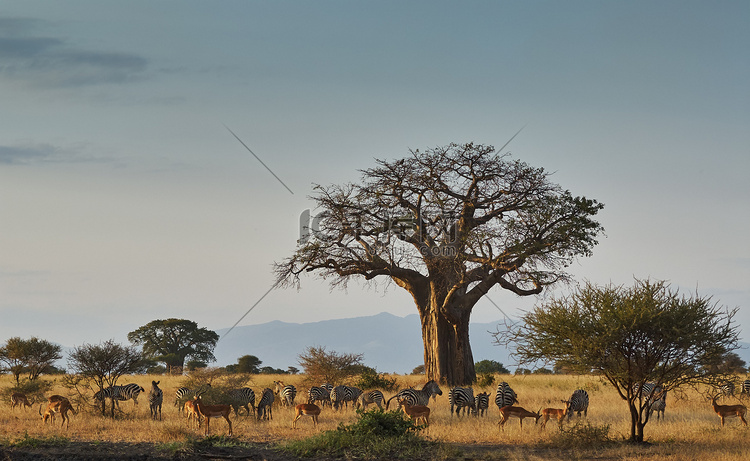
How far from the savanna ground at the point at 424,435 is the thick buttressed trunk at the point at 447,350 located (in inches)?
330

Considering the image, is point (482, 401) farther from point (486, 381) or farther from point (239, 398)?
point (486, 381)

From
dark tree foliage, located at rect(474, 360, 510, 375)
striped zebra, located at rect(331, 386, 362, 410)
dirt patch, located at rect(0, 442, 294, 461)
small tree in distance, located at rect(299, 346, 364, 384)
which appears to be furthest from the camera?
dark tree foliage, located at rect(474, 360, 510, 375)

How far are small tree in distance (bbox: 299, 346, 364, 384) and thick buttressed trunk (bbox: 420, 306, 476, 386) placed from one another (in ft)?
10.8

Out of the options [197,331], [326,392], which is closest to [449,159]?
[326,392]

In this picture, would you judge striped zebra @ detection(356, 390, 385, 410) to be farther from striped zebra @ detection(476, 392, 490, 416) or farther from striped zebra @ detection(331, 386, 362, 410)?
striped zebra @ detection(476, 392, 490, 416)

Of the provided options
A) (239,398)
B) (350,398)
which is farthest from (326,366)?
(239,398)

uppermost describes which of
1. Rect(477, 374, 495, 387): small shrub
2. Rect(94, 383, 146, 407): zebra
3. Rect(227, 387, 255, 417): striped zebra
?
Rect(94, 383, 146, 407): zebra

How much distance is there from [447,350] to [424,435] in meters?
14.7

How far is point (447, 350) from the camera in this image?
3061 cm

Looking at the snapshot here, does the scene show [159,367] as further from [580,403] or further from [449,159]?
[580,403]

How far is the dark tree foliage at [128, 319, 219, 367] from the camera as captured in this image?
62750 mm

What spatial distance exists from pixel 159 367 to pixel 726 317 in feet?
152

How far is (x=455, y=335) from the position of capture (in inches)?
1202

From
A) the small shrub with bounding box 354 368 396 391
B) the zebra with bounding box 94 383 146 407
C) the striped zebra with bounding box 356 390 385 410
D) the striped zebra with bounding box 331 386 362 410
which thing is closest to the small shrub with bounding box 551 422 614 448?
the striped zebra with bounding box 356 390 385 410
